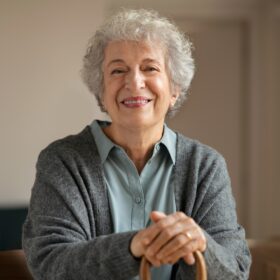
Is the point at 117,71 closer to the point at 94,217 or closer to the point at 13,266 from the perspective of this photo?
the point at 94,217

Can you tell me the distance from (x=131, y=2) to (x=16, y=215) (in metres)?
1.38

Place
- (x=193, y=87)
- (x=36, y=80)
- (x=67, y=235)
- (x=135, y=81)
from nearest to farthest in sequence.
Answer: (x=67, y=235), (x=135, y=81), (x=36, y=80), (x=193, y=87)

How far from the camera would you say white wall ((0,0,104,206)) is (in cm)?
246

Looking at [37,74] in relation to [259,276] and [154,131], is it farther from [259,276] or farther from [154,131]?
[259,276]

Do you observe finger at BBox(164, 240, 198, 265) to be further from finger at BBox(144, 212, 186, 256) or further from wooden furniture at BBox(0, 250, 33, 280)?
wooden furniture at BBox(0, 250, 33, 280)

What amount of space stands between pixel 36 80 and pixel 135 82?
1.47 meters

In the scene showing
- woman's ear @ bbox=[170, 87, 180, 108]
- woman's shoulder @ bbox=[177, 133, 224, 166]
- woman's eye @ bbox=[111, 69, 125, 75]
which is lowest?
woman's shoulder @ bbox=[177, 133, 224, 166]

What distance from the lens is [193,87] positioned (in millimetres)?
2998

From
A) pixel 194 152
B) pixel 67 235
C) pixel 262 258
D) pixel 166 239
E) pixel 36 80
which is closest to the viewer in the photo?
pixel 166 239

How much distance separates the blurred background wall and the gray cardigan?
1.34 m

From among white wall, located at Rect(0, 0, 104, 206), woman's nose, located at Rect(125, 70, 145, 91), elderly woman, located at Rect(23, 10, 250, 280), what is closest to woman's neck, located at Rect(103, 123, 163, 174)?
elderly woman, located at Rect(23, 10, 250, 280)

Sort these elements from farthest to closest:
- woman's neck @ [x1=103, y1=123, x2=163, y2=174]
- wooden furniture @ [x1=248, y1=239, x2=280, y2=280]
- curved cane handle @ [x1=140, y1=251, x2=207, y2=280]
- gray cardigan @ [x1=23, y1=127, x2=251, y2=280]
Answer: wooden furniture @ [x1=248, y1=239, x2=280, y2=280]
woman's neck @ [x1=103, y1=123, x2=163, y2=174]
gray cardigan @ [x1=23, y1=127, x2=251, y2=280]
curved cane handle @ [x1=140, y1=251, x2=207, y2=280]

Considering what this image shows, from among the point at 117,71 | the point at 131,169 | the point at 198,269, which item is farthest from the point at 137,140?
the point at 198,269

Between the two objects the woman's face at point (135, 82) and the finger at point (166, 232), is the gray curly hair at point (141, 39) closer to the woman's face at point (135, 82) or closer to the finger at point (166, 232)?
the woman's face at point (135, 82)
